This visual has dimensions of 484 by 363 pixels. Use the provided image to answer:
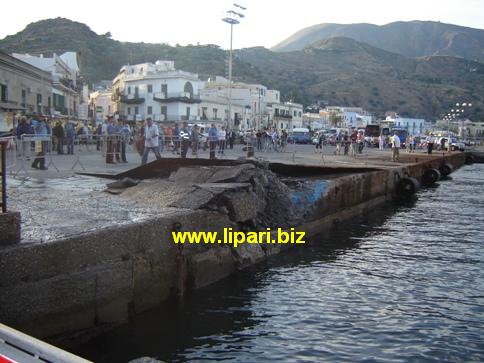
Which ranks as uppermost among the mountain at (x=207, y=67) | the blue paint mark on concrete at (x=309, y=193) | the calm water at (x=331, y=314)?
the mountain at (x=207, y=67)

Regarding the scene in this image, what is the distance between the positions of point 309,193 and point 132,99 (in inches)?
2889

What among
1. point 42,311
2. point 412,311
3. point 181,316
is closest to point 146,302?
point 181,316

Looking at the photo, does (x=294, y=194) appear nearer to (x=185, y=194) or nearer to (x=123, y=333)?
(x=185, y=194)

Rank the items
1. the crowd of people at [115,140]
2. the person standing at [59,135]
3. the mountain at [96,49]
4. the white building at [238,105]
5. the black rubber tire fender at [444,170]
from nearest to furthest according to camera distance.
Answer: the crowd of people at [115,140] < the person standing at [59,135] < the black rubber tire fender at [444,170] < the white building at [238,105] < the mountain at [96,49]

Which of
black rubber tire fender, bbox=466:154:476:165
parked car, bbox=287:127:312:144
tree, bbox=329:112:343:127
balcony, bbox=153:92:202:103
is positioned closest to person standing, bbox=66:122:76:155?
parked car, bbox=287:127:312:144

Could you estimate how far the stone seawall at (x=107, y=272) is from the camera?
17.7 ft

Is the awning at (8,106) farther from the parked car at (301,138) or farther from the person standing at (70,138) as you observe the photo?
the parked car at (301,138)

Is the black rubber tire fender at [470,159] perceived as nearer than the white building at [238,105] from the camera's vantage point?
Yes

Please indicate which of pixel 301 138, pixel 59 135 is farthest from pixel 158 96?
pixel 59 135

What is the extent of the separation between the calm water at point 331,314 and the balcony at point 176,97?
68655mm

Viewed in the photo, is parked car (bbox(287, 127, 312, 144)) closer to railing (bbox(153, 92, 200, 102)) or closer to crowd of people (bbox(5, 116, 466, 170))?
railing (bbox(153, 92, 200, 102))

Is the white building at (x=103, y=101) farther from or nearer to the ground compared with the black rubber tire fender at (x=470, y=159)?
farther from the ground

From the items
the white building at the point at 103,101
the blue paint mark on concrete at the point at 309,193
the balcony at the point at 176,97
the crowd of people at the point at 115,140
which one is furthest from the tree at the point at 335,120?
the blue paint mark on concrete at the point at 309,193

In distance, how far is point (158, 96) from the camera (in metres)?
81.1
